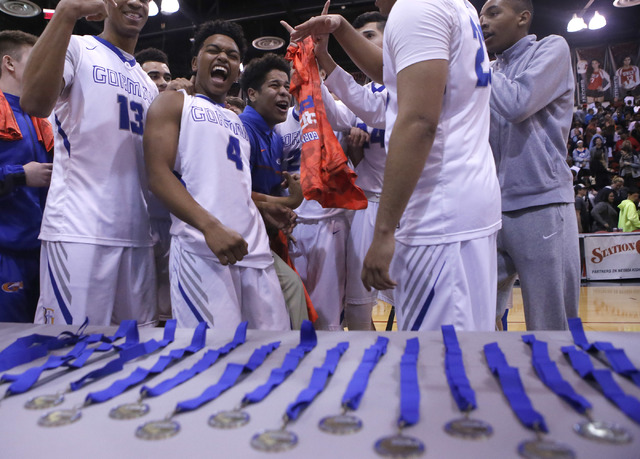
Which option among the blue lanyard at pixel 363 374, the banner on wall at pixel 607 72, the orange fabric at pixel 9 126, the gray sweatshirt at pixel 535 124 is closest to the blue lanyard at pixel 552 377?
the blue lanyard at pixel 363 374

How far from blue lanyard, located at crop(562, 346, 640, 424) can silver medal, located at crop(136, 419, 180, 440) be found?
49 cm

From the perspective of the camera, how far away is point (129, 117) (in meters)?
1.76

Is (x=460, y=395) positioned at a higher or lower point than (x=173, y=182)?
lower

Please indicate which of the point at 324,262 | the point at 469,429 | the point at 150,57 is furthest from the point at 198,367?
the point at 150,57

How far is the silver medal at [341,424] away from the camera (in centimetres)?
51

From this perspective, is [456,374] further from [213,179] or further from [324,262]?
[324,262]

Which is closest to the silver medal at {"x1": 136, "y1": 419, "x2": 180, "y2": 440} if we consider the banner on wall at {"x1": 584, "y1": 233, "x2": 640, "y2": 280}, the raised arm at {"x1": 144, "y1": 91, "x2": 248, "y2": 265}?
the raised arm at {"x1": 144, "y1": 91, "x2": 248, "y2": 265}

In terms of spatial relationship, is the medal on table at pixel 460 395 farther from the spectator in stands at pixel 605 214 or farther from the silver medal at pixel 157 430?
the spectator in stands at pixel 605 214

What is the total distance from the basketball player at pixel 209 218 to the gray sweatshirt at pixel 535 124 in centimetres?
99

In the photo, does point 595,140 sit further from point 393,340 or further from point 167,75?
point 393,340

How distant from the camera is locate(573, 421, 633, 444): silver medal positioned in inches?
18.2

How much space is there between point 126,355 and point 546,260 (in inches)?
60.9

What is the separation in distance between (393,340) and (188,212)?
90 centimetres

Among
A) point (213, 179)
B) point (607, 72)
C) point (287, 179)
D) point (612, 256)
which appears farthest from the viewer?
point (607, 72)
